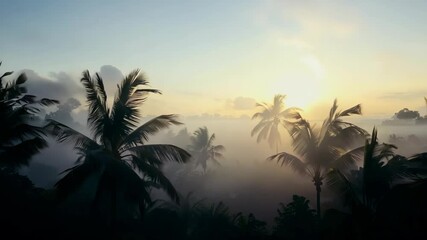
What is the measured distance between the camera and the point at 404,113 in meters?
72.0

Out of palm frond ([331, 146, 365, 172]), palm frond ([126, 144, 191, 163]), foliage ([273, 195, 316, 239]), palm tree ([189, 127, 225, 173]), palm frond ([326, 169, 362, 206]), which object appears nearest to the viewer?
palm frond ([126, 144, 191, 163])

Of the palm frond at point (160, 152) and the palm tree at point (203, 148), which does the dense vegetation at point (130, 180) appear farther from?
the palm tree at point (203, 148)

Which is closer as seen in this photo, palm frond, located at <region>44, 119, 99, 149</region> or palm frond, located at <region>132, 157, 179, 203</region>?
palm frond, located at <region>44, 119, 99, 149</region>

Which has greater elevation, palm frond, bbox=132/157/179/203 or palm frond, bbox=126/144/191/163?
palm frond, bbox=126/144/191/163

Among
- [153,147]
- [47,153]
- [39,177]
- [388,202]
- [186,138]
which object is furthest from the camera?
[186,138]

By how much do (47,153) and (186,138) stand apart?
40444mm

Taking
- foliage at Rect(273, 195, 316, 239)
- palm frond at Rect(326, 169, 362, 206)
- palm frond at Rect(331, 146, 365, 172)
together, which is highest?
palm frond at Rect(331, 146, 365, 172)

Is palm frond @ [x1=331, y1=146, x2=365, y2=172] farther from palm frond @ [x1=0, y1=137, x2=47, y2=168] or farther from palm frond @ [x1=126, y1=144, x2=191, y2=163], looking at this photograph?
palm frond @ [x1=0, y1=137, x2=47, y2=168]

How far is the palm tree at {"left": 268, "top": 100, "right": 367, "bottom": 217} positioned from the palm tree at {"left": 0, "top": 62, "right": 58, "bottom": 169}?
1273cm

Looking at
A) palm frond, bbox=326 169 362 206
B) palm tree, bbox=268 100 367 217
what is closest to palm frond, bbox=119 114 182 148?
palm frond, bbox=326 169 362 206

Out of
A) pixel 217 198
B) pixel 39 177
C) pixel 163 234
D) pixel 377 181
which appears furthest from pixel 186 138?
pixel 377 181

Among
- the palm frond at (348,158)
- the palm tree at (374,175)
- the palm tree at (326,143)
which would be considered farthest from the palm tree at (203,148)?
the palm tree at (374,175)

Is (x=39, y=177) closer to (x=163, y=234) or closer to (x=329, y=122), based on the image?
(x=163, y=234)

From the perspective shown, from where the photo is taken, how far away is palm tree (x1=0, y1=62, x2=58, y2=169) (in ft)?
36.6
